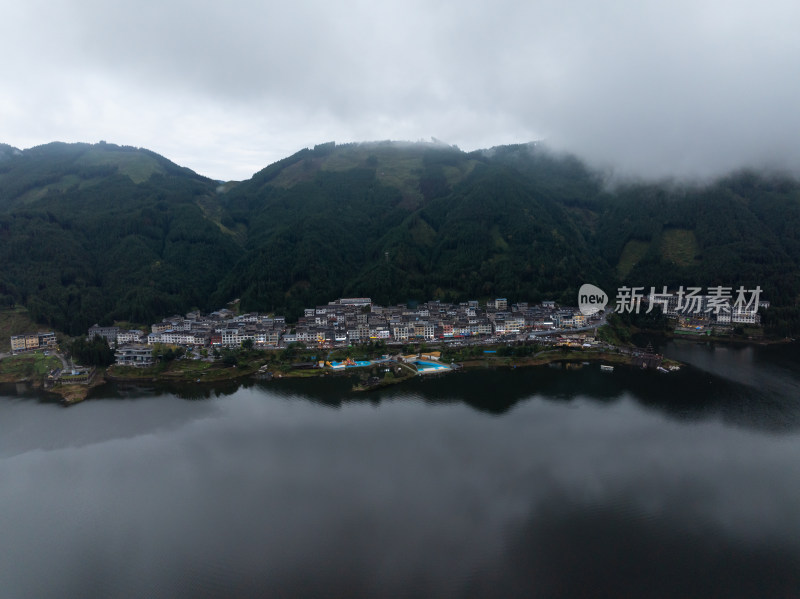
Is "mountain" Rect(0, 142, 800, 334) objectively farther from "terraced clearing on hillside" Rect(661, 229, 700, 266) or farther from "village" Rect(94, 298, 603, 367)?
"village" Rect(94, 298, 603, 367)

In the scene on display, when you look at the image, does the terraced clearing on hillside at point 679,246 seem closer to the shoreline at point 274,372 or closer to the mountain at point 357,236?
the mountain at point 357,236

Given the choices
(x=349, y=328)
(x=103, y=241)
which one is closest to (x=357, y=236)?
(x=349, y=328)

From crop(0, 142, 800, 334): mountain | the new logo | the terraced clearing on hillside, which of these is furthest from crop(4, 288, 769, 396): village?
the terraced clearing on hillside

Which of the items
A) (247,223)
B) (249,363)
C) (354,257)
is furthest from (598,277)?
(247,223)

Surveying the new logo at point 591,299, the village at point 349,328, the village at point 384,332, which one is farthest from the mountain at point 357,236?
the village at point 349,328

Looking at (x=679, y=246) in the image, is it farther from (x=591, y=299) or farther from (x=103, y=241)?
(x=103, y=241)

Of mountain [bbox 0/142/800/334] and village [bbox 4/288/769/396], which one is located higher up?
mountain [bbox 0/142/800/334]

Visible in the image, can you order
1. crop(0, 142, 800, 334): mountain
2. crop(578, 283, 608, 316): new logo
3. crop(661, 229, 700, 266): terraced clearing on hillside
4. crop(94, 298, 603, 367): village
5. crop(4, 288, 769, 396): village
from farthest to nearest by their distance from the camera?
crop(661, 229, 700, 266): terraced clearing on hillside < crop(0, 142, 800, 334): mountain < crop(578, 283, 608, 316): new logo < crop(94, 298, 603, 367): village < crop(4, 288, 769, 396): village

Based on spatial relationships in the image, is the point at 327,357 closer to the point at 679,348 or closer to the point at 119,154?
the point at 679,348
